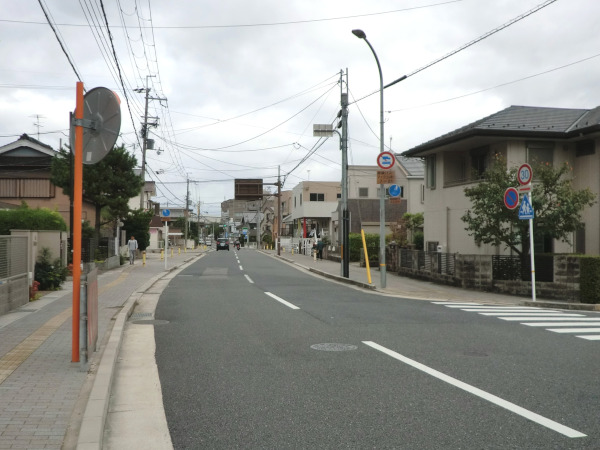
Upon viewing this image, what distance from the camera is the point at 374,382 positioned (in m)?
6.18

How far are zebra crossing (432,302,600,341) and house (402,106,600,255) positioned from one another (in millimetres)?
7385

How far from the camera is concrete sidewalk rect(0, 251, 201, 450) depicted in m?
4.37

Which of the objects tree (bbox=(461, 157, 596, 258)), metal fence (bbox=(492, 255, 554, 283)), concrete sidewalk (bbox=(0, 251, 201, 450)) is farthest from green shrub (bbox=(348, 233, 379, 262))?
concrete sidewalk (bbox=(0, 251, 201, 450))

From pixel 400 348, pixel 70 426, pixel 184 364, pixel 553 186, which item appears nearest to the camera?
pixel 70 426

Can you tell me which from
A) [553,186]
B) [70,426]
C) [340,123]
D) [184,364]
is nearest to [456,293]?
[553,186]

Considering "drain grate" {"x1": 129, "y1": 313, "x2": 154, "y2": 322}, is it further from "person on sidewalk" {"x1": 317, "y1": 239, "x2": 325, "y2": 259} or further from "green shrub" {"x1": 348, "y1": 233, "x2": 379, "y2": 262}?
"person on sidewalk" {"x1": 317, "y1": 239, "x2": 325, "y2": 259}

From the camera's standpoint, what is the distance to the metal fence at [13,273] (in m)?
11.5

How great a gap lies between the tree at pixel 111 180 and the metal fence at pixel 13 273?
13.8m

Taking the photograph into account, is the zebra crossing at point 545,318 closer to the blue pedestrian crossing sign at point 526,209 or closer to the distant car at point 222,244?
the blue pedestrian crossing sign at point 526,209

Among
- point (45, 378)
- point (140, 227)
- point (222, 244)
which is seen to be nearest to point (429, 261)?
point (45, 378)

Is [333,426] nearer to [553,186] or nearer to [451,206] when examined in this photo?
[553,186]

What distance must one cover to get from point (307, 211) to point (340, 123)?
36843 mm

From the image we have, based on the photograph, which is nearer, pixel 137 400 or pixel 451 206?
pixel 137 400

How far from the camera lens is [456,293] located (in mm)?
17750
